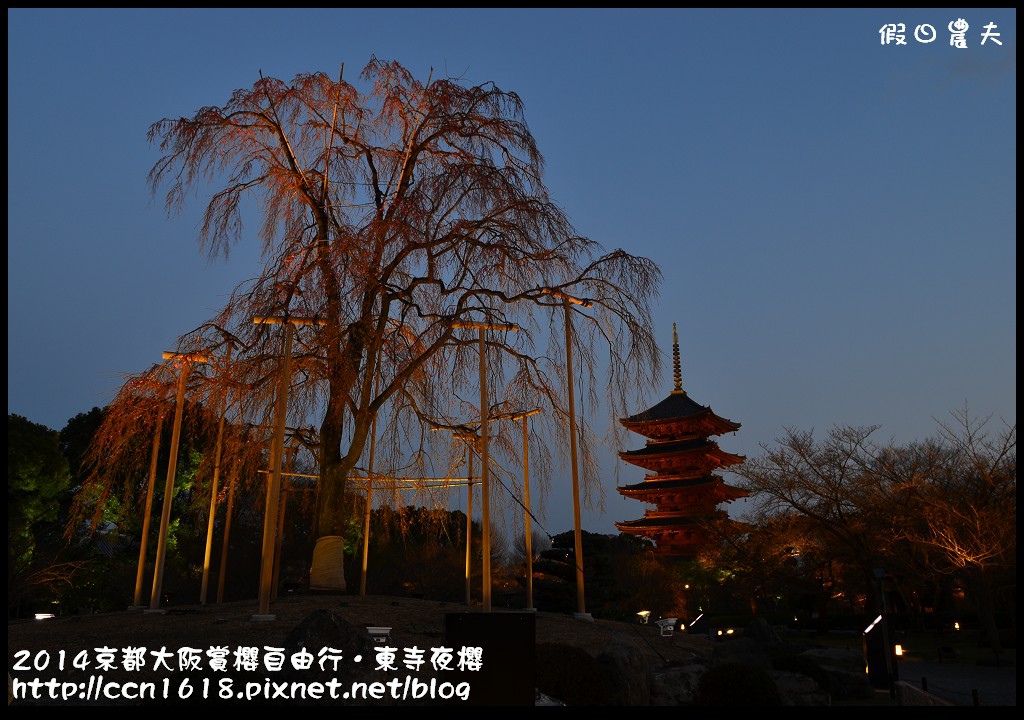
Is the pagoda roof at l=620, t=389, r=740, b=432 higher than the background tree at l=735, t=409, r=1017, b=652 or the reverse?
higher

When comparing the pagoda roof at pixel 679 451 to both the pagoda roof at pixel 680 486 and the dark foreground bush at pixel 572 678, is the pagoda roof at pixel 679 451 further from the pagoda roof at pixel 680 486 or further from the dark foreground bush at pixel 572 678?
the dark foreground bush at pixel 572 678

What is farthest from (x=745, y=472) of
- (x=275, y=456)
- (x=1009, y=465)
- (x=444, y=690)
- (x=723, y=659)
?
(x=444, y=690)

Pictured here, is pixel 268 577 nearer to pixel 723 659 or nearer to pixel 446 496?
pixel 446 496

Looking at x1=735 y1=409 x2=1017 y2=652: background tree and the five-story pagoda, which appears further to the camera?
the five-story pagoda

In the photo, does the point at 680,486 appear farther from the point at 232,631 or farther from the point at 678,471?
the point at 232,631

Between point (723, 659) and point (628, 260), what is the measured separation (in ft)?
22.1

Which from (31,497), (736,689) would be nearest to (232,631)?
(736,689)

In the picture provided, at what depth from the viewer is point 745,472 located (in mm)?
27469

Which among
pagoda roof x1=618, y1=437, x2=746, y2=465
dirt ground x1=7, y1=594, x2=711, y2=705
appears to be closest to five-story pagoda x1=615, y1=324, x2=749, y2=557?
pagoda roof x1=618, y1=437, x2=746, y2=465

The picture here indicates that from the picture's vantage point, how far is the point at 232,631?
10.2m

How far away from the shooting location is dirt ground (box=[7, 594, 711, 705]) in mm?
8664

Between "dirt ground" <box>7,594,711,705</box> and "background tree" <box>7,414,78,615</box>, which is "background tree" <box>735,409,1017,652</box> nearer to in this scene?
"dirt ground" <box>7,594,711,705</box>

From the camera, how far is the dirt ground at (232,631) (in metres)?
8.66

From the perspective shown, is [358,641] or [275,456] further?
[275,456]
